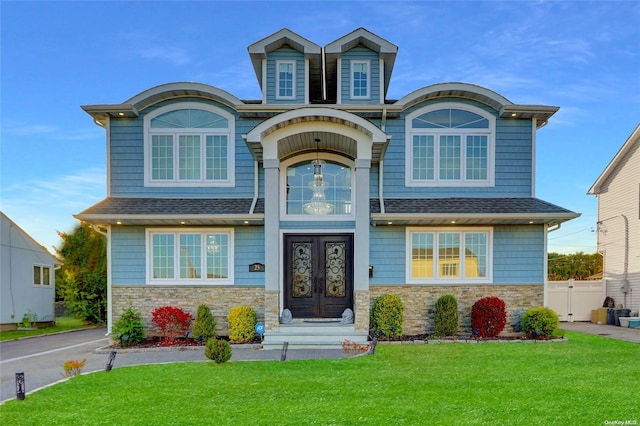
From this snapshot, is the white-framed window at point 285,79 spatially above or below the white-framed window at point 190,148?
above

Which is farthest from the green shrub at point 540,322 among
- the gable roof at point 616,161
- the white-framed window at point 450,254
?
the gable roof at point 616,161

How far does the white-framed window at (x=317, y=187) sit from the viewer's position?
11117mm

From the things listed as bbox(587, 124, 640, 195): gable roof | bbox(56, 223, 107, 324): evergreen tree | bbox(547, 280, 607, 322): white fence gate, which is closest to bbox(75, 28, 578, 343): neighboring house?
bbox(547, 280, 607, 322): white fence gate

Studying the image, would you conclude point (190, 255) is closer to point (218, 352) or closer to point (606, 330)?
point (218, 352)

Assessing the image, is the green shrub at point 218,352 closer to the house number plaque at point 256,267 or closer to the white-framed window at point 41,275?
the house number plaque at point 256,267

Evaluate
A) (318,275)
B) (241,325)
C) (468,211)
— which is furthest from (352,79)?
(241,325)

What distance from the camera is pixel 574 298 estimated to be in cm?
1584

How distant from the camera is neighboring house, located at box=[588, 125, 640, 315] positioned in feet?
50.2

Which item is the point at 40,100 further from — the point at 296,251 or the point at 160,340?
the point at 296,251

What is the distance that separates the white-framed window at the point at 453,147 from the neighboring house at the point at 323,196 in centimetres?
4

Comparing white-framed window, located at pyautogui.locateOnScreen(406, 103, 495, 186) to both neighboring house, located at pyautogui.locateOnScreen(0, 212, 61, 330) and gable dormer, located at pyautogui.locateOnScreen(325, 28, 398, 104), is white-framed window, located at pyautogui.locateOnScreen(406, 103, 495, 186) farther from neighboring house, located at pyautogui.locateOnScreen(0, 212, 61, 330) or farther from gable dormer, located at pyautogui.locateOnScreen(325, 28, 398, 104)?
neighboring house, located at pyautogui.locateOnScreen(0, 212, 61, 330)

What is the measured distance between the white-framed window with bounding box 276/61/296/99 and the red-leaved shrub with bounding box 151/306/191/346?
21.9 feet

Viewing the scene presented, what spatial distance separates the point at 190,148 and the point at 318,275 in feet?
16.8

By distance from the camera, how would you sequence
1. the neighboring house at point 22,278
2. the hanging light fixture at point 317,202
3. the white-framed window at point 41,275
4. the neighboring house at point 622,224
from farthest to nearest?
the white-framed window at point 41,275
the neighboring house at point 622,224
the neighboring house at point 22,278
the hanging light fixture at point 317,202
